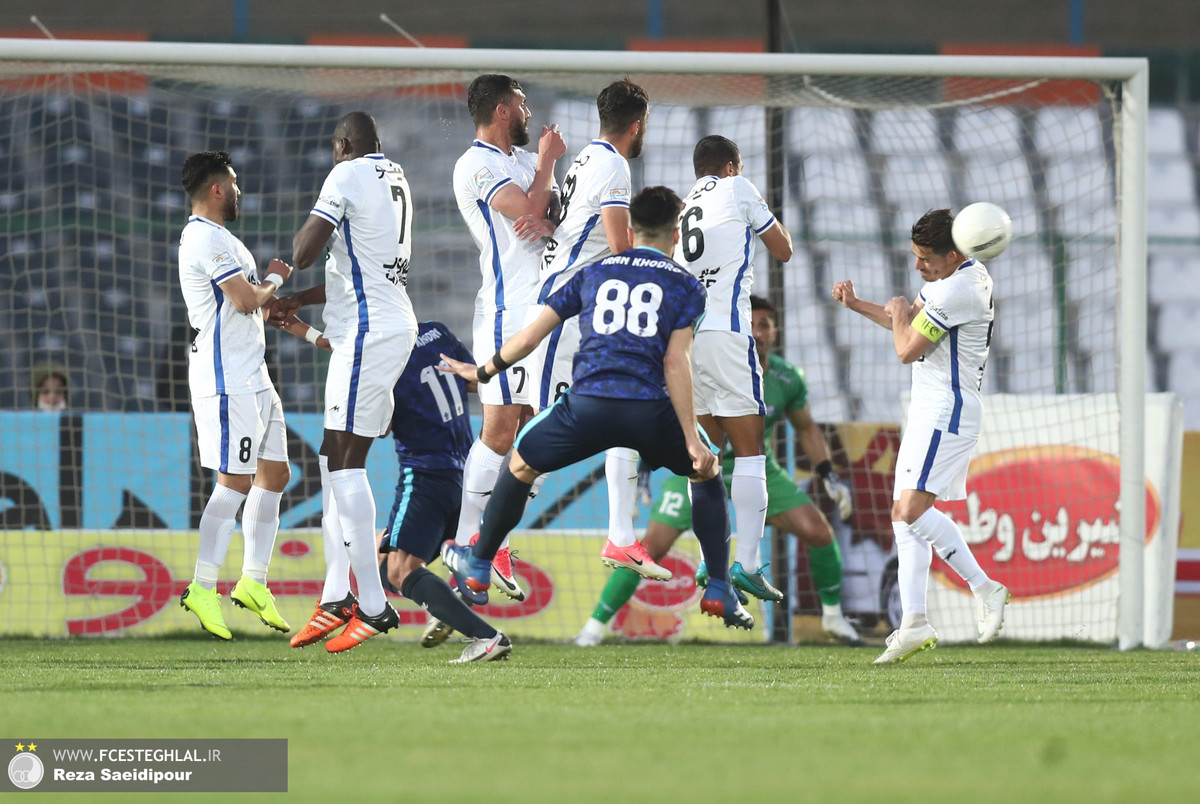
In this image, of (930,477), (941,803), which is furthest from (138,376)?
(941,803)

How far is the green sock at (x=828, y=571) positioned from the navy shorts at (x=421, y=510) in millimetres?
3021

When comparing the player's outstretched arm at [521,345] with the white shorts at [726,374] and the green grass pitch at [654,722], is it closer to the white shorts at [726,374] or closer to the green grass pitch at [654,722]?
the white shorts at [726,374]

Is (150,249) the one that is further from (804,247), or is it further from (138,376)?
(804,247)

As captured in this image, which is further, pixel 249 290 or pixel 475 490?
pixel 249 290

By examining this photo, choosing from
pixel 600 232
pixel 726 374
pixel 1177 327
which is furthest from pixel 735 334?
pixel 1177 327

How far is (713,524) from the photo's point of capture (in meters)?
6.55

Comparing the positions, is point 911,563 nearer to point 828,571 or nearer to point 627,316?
point 828,571

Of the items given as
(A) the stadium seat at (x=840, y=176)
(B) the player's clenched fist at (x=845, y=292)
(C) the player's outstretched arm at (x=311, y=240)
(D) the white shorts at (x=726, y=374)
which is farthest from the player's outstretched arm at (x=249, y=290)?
(A) the stadium seat at (x=840, y=176)

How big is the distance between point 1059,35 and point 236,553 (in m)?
12.8

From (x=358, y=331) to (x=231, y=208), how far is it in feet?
3.96

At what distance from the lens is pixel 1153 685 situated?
240 inches

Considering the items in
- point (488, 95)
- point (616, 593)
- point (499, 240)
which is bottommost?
point (616, 593)

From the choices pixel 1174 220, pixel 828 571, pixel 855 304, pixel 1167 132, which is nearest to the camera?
pixel 855 304

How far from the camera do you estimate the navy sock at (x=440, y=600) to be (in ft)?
21.2
